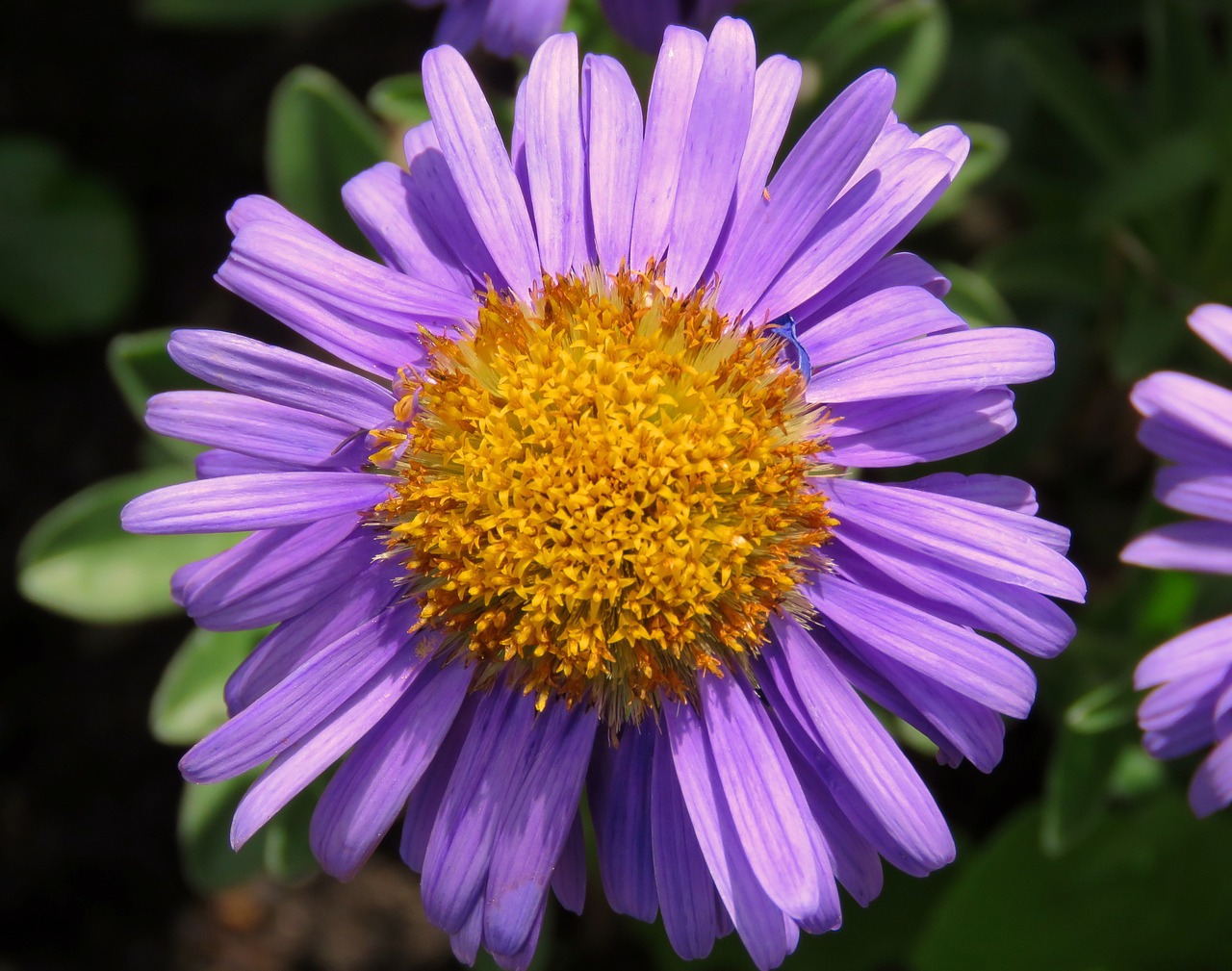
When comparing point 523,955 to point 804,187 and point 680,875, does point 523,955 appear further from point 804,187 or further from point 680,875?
point 804,187

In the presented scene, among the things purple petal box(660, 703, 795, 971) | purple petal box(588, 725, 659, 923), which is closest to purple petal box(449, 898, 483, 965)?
purple petal box(588, 725, 659, 923)

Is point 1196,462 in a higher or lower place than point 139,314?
higher

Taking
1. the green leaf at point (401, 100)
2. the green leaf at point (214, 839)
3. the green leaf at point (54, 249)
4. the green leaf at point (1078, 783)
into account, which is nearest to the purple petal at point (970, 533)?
the green leaf at point (1078, 783)

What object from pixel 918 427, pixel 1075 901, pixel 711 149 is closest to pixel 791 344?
pixel 918 427

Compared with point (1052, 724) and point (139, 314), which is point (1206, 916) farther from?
point (139, 314)

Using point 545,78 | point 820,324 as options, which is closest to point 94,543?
point 545,78

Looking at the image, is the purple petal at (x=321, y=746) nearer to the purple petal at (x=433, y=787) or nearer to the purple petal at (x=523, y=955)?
the purple petal at (x=433, y=787)

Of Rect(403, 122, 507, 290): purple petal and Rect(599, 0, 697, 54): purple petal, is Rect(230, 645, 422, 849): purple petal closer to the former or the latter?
Rect(403, 122, 507, 290): purple petal
